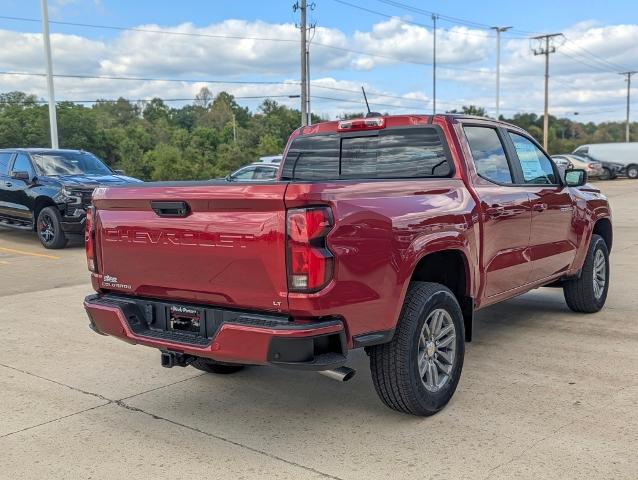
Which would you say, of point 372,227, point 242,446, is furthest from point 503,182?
point 242,446

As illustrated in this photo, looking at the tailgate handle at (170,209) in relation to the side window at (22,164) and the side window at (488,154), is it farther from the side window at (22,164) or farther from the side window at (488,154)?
the side window at (22,164)

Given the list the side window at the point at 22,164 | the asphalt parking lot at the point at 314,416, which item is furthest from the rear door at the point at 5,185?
the asphalt parking lot at the point at 314,416

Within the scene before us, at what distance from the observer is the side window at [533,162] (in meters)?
5.48

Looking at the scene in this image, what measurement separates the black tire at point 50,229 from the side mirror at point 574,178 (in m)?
9.23

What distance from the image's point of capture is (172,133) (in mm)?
108312

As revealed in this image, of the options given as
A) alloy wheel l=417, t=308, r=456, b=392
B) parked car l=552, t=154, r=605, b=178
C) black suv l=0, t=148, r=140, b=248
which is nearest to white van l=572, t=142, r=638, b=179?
parked car l=552, t=154, r=605, b=178

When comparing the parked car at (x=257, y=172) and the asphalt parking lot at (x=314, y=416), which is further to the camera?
the parked car at (x=257, y=172)

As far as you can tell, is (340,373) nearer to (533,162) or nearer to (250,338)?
(250,338)

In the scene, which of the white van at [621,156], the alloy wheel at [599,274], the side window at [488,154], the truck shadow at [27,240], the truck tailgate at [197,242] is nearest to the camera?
the truck tailgate at [197,242]

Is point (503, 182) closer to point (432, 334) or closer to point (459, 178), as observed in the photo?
point (459, 178)

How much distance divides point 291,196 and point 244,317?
702mm

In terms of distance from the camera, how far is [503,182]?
5.05m

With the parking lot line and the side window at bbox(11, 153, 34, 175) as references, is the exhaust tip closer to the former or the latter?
the parking lot line

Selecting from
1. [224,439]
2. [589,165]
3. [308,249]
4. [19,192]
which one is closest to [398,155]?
[308,249]
